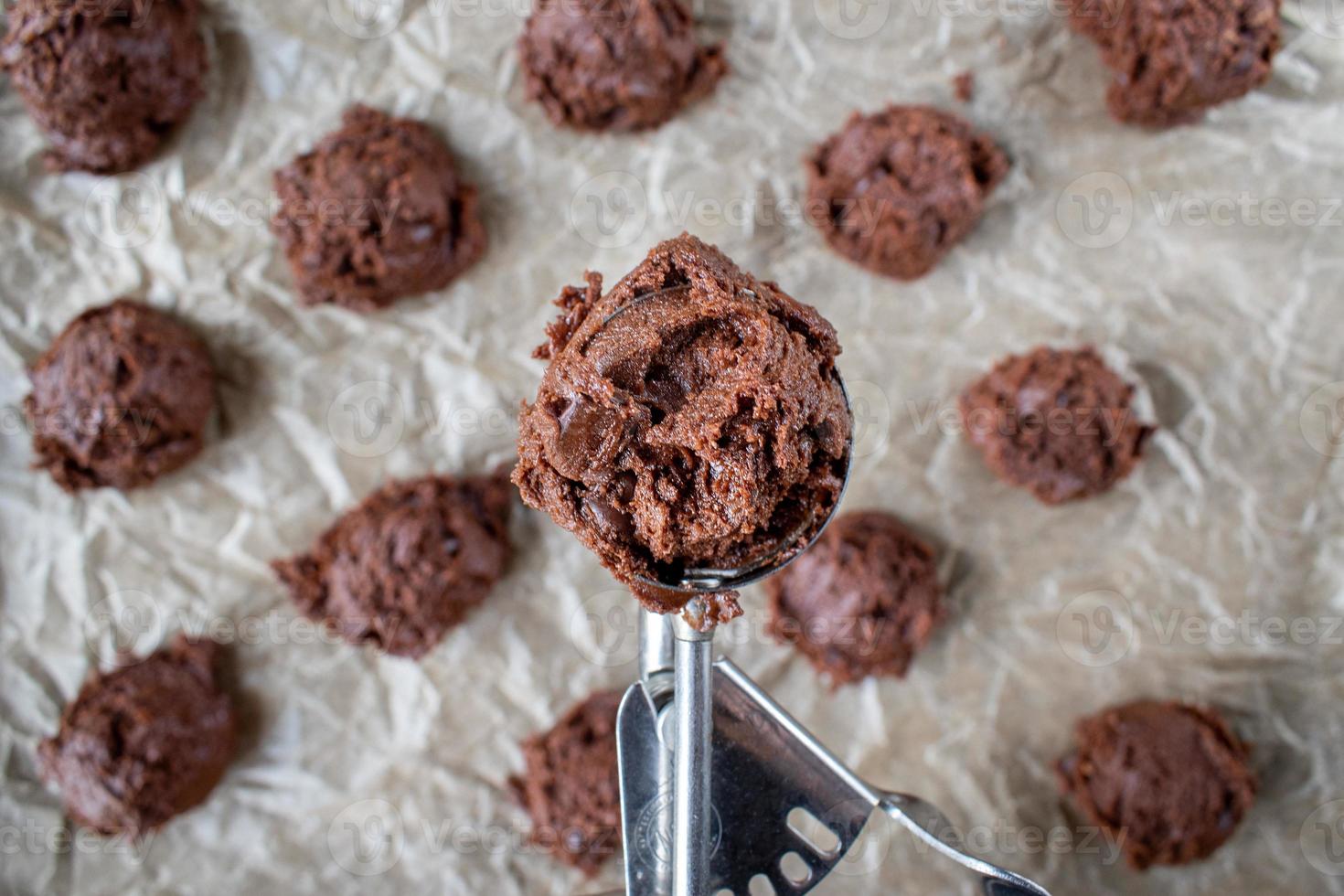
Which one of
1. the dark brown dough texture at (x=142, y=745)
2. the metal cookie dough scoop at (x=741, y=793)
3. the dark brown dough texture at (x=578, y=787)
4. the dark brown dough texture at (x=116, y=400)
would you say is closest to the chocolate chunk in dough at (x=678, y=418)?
the metal cookie dough scoop at (x=741, y=793)

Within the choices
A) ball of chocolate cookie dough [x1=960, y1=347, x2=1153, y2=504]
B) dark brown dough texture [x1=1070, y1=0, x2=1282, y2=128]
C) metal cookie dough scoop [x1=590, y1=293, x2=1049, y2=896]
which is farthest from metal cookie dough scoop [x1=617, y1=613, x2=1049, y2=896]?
dark brown dough texture [x1=1070, y1=0, x2=1282, y2=128]

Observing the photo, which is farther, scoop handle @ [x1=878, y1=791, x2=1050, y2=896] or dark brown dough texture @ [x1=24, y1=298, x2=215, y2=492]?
dark brown dough texture @ [x1=24, y1=298, x2=215, y2=492]

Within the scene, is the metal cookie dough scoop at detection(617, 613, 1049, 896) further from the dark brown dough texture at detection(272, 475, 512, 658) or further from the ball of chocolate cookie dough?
the ball of chocolate cookie dough

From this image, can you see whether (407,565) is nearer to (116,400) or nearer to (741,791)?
(116,400)

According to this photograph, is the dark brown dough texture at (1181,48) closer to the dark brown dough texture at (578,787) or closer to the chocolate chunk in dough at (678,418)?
the chocolate chunk in dough at (678,418)

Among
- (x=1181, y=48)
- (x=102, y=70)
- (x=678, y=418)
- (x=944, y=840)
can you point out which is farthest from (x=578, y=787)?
(x=1181, y=48)

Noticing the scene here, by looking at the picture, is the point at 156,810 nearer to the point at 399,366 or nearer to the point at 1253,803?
the point at 399,366

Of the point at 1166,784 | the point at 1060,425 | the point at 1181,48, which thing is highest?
the point at 1181,48
